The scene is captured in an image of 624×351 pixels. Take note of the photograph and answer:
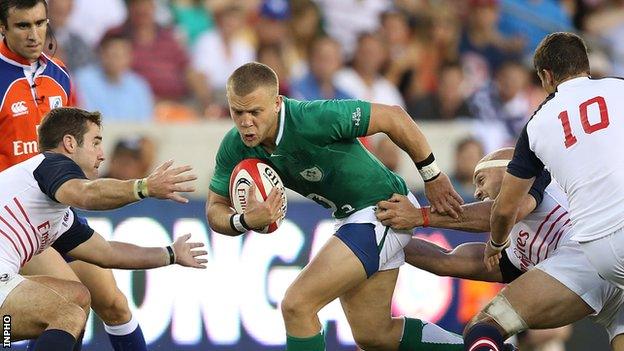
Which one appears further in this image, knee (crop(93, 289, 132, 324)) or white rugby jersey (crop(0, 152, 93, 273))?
knee (crop(93, 289, 132, 324))

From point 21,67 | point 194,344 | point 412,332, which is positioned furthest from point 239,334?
point 21,67

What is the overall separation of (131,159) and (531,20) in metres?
6.55

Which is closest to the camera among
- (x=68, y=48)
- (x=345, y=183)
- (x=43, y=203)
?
(x=43, y=203)

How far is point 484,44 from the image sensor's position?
1583 centimetres

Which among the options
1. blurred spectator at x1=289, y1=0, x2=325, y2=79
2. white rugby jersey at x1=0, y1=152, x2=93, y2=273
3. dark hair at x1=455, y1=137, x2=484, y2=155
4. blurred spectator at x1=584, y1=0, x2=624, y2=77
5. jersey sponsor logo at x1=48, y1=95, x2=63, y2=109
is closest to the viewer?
white rugby jersey at x1=0, y1=152, x2=93, y2=273

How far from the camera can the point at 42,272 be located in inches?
316

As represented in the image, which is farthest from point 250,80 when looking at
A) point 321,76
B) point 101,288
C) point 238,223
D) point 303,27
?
point 303,27

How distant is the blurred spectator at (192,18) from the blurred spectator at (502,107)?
3401 millimetres

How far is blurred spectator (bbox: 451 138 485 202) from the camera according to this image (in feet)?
43.8

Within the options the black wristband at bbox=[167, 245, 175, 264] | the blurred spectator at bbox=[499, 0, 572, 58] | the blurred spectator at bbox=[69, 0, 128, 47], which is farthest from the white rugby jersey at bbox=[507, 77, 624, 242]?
the blurred spectator at bbox=[499, 0, 572, 58]

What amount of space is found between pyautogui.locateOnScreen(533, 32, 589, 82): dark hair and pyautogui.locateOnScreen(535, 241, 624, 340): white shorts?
115cm

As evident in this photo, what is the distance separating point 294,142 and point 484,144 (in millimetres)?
6609

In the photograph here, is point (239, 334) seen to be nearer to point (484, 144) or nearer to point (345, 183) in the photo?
point (345, 183)

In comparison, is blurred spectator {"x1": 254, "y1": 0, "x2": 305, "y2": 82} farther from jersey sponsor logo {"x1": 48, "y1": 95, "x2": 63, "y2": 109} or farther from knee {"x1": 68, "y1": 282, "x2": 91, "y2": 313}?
knee {"x1": 68, "y1": 282, "x2": 91, "y2": 313}
